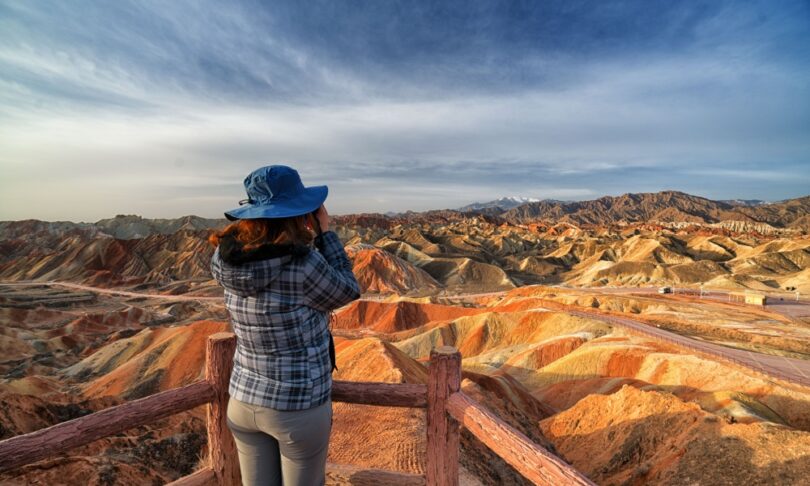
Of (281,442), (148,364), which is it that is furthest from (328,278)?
(148,364)

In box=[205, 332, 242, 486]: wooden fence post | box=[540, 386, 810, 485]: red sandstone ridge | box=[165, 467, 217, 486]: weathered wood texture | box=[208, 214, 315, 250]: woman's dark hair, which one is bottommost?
box=[540, 386, 810, 485]: red sandstone ridge

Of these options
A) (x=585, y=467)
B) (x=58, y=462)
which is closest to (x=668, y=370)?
(x=585, y=467)

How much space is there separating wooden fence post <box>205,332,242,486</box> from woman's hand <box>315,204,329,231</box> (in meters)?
1.61

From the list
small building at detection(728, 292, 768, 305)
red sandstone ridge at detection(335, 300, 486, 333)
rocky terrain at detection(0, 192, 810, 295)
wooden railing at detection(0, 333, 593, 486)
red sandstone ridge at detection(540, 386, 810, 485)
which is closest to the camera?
wooden railing at detection(0, 333, 593, 486)

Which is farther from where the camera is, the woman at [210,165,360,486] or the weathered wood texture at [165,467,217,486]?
the weathered wood texture at [165,467,217,486]

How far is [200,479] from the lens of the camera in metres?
3.62

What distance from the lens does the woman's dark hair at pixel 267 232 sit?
230 centimetres

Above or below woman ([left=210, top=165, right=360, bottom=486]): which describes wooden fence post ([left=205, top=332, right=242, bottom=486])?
below

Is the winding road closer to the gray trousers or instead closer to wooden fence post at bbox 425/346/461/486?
wooden fence post at bbox 425/346/461/486

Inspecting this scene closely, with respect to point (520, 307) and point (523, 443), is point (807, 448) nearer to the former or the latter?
point (523, 443)

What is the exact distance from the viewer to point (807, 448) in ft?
29.5

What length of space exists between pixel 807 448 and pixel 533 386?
17624 mm

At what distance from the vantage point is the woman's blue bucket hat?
2.37 meters

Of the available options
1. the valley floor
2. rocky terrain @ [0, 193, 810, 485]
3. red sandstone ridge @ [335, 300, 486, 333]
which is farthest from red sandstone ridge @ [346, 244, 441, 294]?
the valley floor
